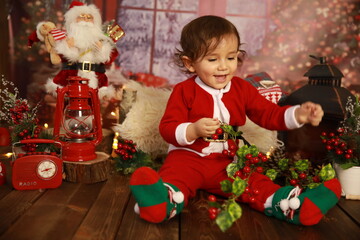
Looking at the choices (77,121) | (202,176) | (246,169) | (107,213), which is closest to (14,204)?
(107,213)

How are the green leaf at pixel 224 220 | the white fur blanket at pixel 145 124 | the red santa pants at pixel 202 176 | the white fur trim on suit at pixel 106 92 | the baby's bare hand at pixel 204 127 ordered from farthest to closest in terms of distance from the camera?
the white fur trim on suit at pixel 106 92, the white fur blanket at pixel 145 124, the red santa pants at pixel 202 176, the baby's bare hand at pixel 204 127, the green leaf at pixel 224 220

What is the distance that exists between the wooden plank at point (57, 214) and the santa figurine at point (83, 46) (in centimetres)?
61

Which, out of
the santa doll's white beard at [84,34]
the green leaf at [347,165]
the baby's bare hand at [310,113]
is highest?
the santa doll's white beard at [84,34]

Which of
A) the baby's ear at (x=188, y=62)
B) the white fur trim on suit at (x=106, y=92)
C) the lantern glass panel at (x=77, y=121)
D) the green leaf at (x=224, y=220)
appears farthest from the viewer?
the white fur trim on suit at (x=106, y=92)

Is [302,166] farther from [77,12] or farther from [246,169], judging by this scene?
[77,12]

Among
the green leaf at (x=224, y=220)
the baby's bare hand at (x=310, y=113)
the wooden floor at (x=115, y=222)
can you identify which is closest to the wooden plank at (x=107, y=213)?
the wooden floor at (x=115, y=222)

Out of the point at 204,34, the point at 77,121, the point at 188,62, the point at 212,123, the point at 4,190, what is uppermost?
the point at 204,34

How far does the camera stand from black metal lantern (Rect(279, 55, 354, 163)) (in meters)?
1.51

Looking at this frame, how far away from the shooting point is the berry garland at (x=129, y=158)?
1.57 metres

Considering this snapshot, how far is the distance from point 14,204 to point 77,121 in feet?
1.44

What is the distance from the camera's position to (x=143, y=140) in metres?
1.67

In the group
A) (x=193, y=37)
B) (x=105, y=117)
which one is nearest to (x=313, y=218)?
(x=193, y=37)

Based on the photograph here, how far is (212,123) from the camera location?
1110 mm

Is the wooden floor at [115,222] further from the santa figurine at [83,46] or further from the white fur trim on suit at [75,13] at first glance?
the white fur trim on suit at [75,13]
